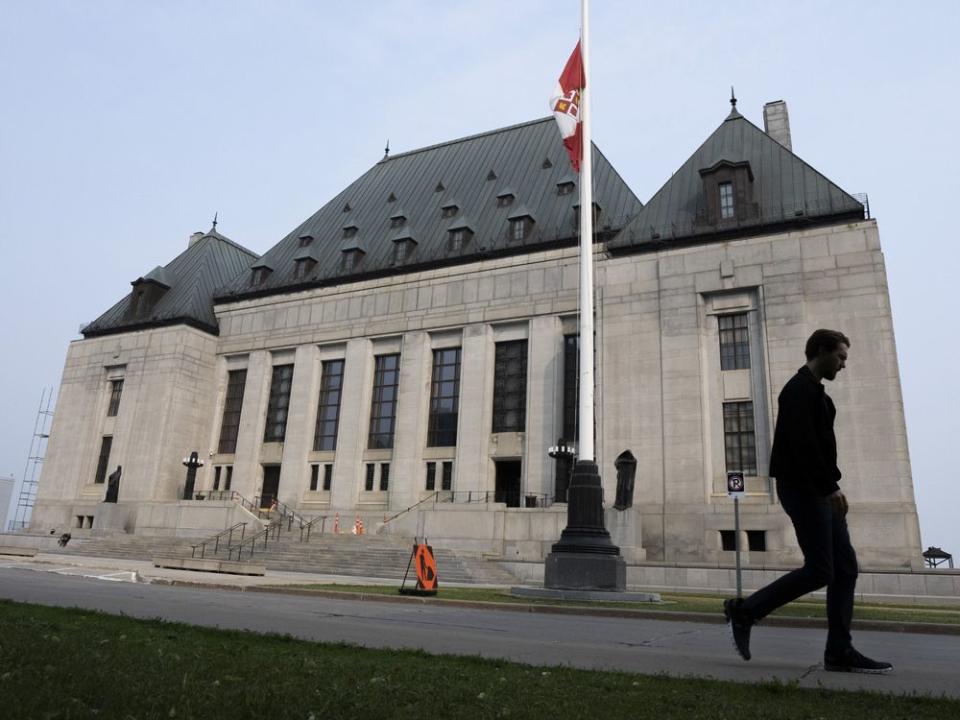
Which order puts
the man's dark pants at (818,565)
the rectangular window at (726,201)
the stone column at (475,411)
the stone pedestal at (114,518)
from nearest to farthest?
1. the man's dark pants at (818,565)
2. the rectangular window at (726,201)
3. the stone column at (475,411)
4. the stone pedestal at (114,518)

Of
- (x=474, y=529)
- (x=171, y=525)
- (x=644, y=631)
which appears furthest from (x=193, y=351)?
(x=644, y=631)

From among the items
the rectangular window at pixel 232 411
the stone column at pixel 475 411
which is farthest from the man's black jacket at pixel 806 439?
the rectangular window at pixel 232 411

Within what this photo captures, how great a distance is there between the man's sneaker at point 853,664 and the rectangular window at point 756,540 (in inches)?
1030

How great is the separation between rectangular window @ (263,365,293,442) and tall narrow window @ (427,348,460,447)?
33.3ft

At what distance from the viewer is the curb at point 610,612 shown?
34.7ft

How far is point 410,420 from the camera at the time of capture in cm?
4053

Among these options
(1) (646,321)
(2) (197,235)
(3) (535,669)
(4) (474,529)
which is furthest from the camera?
(2) (197,235)

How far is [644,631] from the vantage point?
9.20 metres

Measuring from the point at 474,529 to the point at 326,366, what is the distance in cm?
1782

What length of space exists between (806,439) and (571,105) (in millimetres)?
16790

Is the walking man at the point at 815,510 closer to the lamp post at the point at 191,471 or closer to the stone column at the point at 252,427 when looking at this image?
the lamp post at the point at 191,471

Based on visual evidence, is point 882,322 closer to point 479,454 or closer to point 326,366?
point 479,454

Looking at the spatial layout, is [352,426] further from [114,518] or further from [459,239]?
[114,518]

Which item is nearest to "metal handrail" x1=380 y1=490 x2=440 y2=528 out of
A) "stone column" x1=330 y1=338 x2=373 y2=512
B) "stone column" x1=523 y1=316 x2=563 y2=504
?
"stone column" x1=330 y1=338 x2=373 y2=512
